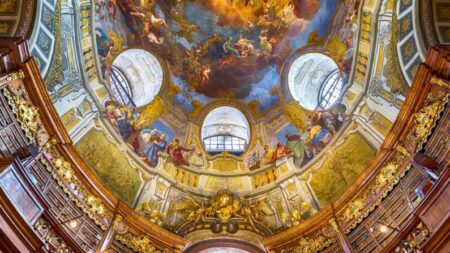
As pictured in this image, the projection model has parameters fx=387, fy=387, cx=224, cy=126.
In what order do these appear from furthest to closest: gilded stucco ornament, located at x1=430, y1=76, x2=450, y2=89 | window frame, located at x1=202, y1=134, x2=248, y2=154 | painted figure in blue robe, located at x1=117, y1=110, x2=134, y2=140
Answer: window frame, located at x1=202, y1=134, x2=248, y2=154 → painted figure in blue robe, located at x1=117, y1=110, x2=134, y2=140 → gilded stucco ornament, located at x1=430, y1=76, x2=450, y2=89

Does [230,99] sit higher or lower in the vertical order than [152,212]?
higher

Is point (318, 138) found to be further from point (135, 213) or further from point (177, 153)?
point (135, 213)

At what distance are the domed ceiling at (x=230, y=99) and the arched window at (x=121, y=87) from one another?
8 cm

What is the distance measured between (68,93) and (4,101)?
357 centimetres

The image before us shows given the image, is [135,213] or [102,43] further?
[102,43]

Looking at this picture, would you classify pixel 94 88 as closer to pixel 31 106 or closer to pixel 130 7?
pixel 31 106

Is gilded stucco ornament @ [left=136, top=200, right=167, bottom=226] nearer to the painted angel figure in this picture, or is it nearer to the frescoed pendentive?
the frescoed pendentive

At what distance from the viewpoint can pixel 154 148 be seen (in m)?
18.2

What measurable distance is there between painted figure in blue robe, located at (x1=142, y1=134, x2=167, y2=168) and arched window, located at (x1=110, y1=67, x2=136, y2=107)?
2361mm

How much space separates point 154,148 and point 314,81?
921 centimetres

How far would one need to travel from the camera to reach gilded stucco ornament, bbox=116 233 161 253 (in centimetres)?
1405

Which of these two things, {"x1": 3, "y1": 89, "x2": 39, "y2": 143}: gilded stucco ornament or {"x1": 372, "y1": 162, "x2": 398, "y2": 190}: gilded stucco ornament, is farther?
{"x1": 372, "y1": 162, "x2": 398, "y2": 190}: gilded stucco ornament

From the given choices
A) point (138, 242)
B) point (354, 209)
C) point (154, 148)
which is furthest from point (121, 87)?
point (354, 209)

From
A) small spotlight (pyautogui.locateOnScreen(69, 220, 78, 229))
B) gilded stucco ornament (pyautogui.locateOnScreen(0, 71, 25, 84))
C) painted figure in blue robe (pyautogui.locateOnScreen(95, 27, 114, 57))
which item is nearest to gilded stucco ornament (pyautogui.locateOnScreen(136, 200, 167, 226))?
small spotlight (pyautogui.locateOnScreen(69, 220, 78, 229))
